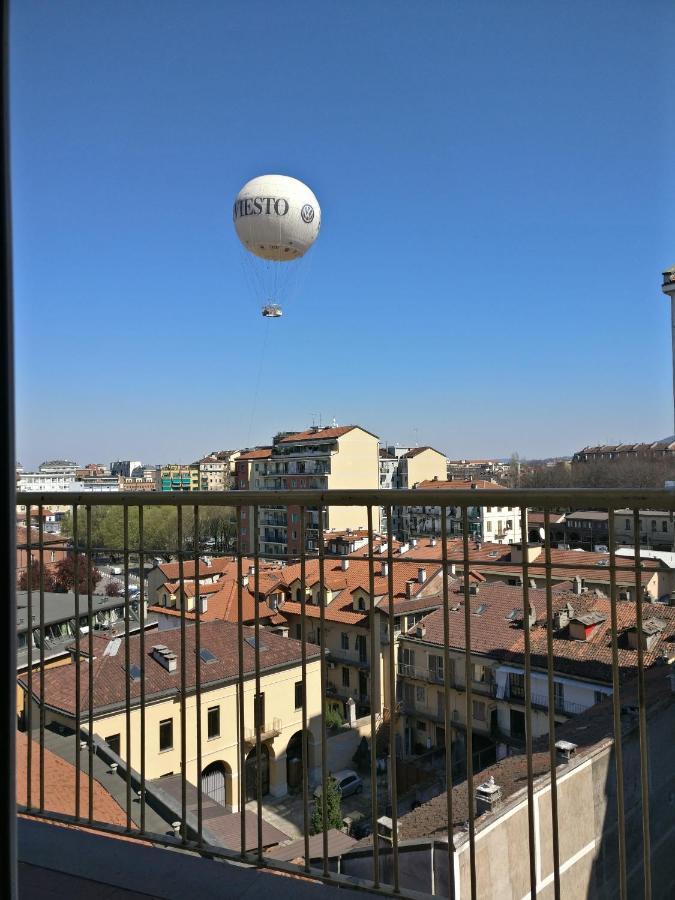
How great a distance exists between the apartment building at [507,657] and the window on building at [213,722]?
112 cm

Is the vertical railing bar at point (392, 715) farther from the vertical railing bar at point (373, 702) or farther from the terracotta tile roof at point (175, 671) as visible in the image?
the terracotta tile roof at point (175, 671)

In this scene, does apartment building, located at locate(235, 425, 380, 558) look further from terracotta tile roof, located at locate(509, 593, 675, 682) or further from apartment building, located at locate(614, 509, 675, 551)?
apartment building, located at locate(614, 509, 675, 551)

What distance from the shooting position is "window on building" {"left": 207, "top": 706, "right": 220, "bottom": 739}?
3.90m

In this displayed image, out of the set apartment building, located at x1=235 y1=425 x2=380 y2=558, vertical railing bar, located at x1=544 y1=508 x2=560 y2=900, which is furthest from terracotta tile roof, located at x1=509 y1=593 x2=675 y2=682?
apartment building, located at x1=235 y1=425 x2=380 y2=558

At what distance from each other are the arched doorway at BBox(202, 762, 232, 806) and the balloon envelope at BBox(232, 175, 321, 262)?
1626 cm

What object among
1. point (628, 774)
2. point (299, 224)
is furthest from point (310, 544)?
point (299, 224)

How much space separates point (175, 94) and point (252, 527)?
1287 cm

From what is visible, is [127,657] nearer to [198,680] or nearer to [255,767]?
[198,680]

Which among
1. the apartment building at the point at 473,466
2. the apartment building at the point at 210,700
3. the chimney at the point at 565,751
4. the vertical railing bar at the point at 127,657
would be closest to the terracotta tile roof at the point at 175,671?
the apartment building at the point at 210,700

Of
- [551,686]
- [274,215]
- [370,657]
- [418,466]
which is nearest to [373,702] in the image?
[370,657]

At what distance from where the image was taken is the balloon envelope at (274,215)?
1864 cm

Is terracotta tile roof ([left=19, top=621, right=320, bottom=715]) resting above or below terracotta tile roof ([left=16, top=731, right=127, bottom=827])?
above

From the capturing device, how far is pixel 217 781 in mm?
5141

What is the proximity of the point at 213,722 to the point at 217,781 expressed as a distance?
4.95ft
